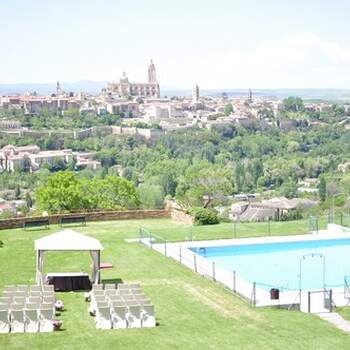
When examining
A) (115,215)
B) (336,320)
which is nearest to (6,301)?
(336,320)

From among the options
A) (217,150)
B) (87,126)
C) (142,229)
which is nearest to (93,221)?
(142,229)

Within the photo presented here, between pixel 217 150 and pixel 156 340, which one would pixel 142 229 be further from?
pixel 217 150

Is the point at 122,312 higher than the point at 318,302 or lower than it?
higher

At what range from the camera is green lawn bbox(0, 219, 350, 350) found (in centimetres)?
1243

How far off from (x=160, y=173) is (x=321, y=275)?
92.0m

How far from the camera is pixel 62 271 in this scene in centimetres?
1855

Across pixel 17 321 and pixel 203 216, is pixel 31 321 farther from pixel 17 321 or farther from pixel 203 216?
pixel 203 216

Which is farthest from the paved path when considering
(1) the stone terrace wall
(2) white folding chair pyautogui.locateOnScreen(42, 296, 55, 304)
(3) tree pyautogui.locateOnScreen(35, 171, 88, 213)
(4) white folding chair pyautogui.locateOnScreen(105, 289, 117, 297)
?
(3) tree pyautogui.locateOnScreen(35, 171, 88, 213)

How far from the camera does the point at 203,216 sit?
86.9 feet

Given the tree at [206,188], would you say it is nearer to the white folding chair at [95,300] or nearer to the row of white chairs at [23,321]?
the white folding chair at [95,300]

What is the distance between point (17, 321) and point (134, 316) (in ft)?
6.45

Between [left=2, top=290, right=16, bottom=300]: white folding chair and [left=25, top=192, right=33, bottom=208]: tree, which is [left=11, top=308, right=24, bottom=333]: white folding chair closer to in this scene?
[left=2, top=290, right=16, bottom=300]: white folding chair

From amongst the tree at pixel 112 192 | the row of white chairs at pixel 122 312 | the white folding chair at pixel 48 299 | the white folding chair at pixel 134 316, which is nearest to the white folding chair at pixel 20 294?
the white folding chair at pixel 48 299

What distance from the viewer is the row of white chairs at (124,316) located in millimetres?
13320
